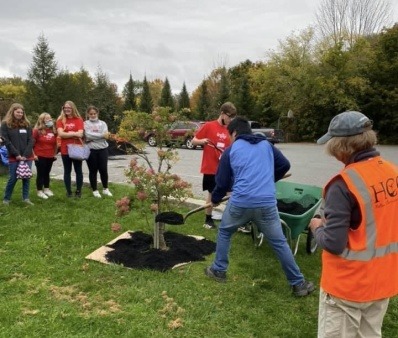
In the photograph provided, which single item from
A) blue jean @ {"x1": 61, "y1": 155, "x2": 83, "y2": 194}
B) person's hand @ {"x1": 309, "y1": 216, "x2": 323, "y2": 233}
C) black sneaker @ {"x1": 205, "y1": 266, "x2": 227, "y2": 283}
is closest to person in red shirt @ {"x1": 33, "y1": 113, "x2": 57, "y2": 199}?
blue jean @ {"x1": 61, "y1": 155, "x2": 83, "y2": 194}

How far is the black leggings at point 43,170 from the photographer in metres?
7.46

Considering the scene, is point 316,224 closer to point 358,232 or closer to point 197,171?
point 358,232

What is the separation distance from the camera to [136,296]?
12.5 feet

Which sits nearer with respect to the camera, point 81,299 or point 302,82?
point 81,299

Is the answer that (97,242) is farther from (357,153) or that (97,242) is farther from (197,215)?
(357,153)

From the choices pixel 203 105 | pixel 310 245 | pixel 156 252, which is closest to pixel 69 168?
pixel 156 252

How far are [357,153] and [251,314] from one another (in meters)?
2.01

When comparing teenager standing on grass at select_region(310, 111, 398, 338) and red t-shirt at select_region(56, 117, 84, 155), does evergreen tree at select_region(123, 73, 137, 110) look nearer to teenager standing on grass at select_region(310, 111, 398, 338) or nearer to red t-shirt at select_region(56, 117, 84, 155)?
red t-shirt at select_region(56, 117, 84, 155)

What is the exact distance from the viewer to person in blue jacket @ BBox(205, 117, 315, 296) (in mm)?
3775

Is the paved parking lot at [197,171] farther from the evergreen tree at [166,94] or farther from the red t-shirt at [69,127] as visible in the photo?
the evergreen tree at [166,94]

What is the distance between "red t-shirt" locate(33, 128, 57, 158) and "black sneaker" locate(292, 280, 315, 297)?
5205 mm

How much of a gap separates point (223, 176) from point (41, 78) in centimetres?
2939

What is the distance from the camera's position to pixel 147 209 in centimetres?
525

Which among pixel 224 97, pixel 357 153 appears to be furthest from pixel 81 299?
pixel 224 97
